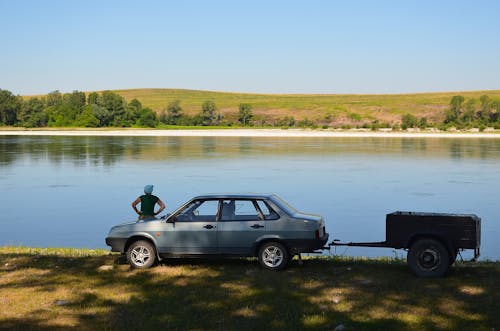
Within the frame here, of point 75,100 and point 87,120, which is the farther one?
point 75,100

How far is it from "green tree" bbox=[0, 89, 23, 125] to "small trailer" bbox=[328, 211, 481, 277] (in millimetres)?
173406

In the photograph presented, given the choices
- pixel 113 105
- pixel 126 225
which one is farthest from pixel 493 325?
pixel 113 105

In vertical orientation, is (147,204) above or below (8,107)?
below

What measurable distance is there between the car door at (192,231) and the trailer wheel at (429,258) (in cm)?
354

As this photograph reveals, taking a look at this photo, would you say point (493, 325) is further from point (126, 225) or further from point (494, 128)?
point (494, 128)

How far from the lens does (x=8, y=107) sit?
17262 cm

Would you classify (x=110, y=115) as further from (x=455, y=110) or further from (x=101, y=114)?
(x=455, y=110)

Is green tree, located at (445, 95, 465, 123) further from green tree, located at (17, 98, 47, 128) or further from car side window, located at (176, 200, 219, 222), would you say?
car side window, located at (176, 200, 219, 222)

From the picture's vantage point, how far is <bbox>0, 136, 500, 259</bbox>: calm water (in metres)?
22.4

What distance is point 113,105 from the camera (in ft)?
552

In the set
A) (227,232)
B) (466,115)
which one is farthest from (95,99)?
(227,232)

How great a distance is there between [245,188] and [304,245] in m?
21.5

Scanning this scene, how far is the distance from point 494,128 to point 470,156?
311 ft

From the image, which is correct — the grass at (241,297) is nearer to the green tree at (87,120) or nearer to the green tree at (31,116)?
the green tree at (87,120)
